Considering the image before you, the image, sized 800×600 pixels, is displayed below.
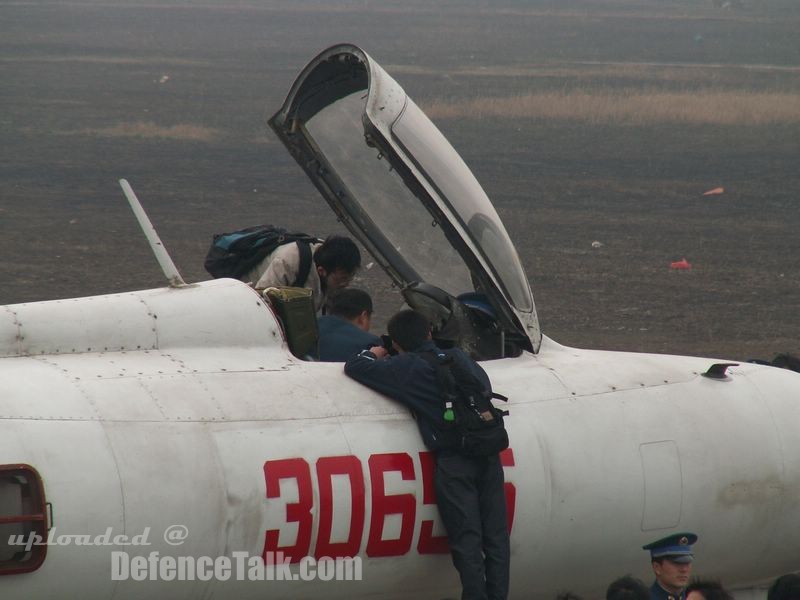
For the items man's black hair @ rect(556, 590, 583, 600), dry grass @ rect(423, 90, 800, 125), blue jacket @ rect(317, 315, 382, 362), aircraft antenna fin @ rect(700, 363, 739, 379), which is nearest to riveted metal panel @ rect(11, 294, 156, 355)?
blue jacket @ rect(317, 315, 382, 362)

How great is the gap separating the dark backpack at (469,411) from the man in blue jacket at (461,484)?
44 millimetres

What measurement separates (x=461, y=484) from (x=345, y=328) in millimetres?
1304

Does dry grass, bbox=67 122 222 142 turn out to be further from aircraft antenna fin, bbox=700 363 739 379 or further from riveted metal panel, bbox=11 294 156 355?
riveted metal panel, bbox=11 294 156 355

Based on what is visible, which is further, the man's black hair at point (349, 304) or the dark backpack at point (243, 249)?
the dark backpack at point (243, 249)

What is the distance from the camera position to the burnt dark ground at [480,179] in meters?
17.5

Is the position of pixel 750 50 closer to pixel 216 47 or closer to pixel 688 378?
pixel 216 47

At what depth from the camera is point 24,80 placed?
41.5 metres

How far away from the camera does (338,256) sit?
334 inches

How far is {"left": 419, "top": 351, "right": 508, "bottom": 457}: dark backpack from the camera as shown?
6758 mm

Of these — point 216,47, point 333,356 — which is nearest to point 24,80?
point 216,47

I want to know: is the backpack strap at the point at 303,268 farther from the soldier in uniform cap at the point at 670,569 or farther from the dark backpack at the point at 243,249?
the soldier in uniform cap at the point at 670,569

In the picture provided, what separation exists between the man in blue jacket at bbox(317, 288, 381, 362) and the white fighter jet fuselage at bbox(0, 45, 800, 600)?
1.12ft

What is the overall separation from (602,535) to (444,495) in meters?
1.08

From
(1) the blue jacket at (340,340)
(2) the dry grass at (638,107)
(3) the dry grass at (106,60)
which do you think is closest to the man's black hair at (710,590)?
(1) the blue jacket at (340,340)
